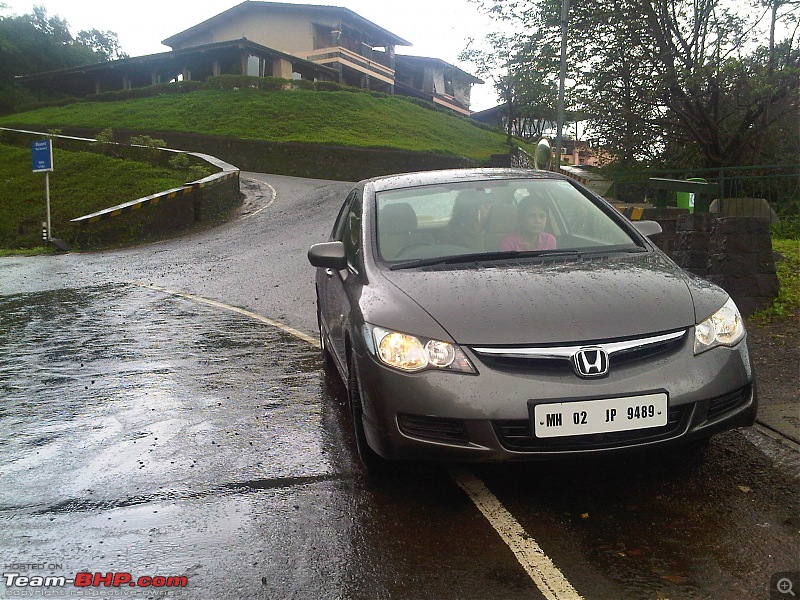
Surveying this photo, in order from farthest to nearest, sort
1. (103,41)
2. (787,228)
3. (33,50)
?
(103,41) < (33,50) < (787,228)

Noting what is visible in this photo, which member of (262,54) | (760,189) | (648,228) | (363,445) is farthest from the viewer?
(262,54)

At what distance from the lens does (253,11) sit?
56.2 meters

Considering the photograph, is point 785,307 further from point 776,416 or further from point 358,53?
point 358,53

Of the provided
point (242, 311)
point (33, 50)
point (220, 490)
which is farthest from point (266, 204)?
point (33, 50)

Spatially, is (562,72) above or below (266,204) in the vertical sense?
above

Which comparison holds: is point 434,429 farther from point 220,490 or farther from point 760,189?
point 760,189

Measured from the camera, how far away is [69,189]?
2459 cm

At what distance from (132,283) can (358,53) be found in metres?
51.1

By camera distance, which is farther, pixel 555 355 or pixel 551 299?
pixel 551 299

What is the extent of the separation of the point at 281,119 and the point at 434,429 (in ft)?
124

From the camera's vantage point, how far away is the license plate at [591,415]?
3465mm

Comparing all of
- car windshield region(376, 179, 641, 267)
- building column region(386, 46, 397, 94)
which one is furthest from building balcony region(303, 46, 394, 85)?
car windshield region(376, 179, 641, 267)

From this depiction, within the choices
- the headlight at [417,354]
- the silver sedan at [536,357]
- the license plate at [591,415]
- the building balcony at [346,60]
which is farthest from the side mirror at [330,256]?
the building balcony at [346,60]

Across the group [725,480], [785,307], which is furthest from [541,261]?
[785,307]
